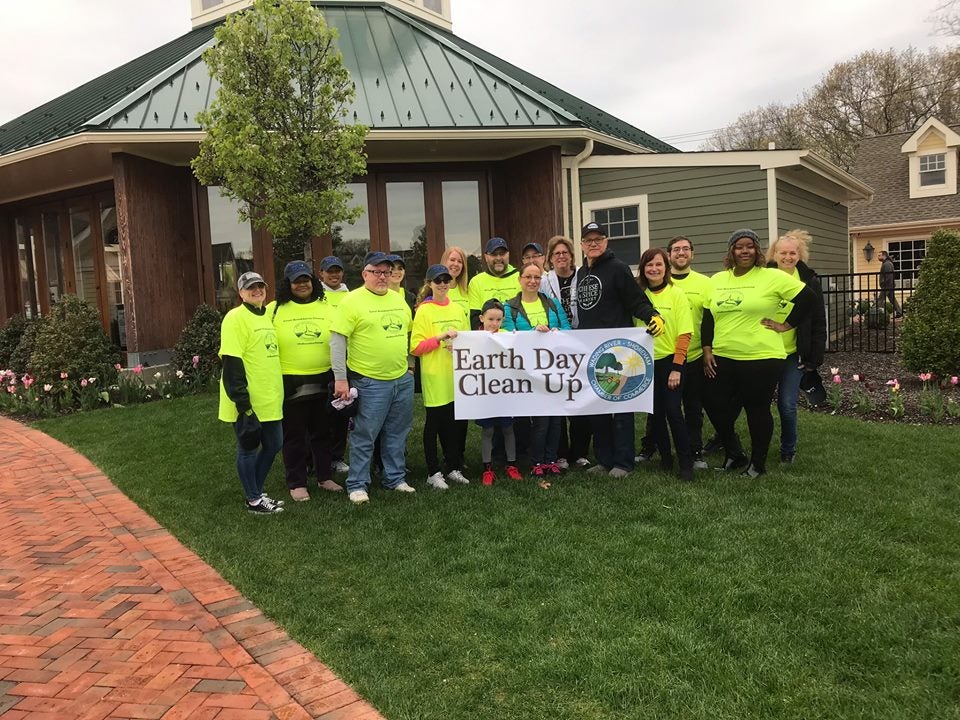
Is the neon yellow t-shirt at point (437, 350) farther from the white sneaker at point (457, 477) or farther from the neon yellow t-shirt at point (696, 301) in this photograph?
A: the neon yellow t-shirt at point (696, 301)

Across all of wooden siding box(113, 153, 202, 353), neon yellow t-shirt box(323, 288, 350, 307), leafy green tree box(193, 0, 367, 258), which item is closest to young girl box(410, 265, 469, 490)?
neon yellow t-shirt box(323, 288, 350, 307)

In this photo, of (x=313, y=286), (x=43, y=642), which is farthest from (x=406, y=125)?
(x=43, y=642)

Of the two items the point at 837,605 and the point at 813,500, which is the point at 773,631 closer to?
the point at 837,605

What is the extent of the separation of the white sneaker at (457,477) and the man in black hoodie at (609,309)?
1.01 metres

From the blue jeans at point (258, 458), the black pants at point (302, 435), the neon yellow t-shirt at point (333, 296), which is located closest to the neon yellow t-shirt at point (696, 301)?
the neon yellow t-shirt at point (333, 296)

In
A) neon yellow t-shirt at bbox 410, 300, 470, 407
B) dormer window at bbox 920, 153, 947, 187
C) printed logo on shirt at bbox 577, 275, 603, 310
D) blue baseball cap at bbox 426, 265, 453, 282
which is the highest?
Answer: dormer window at bbox 920, 153, 947, 187

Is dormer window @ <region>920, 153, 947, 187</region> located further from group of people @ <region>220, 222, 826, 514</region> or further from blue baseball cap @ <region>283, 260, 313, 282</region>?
blue baseball cap @ <region>283, 260, 313, 282</region>

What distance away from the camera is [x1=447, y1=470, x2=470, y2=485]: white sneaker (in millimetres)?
5434

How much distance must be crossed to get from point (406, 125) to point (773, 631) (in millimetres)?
9532

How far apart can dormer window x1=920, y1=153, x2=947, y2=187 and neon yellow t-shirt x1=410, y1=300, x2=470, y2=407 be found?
2361 centimetres

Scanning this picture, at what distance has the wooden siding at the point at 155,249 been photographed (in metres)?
10.9

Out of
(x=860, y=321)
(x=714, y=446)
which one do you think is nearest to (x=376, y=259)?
(x=714, y=446)

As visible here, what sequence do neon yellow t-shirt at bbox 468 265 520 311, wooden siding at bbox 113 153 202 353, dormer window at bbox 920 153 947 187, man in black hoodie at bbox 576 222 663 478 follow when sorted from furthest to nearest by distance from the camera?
1. dormer window at bbox 920 153 947 187
2. wooden siding at bbox 113 153 202 353
3. neon yellow t-shirt at bbox 468 265 520 311
4. man in black hoodie at bbox 576 222 663 478

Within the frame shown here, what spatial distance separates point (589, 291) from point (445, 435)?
1.60 m
